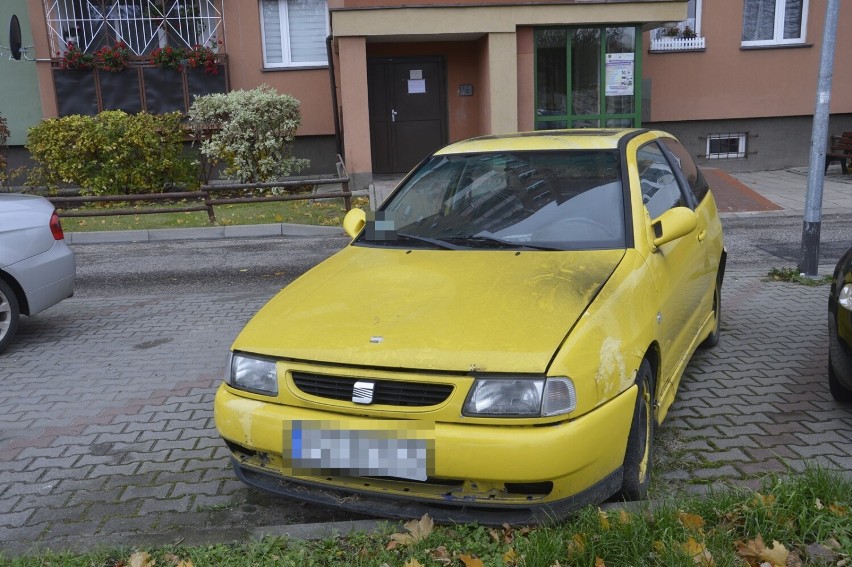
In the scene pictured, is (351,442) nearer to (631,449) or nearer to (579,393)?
(579,393)

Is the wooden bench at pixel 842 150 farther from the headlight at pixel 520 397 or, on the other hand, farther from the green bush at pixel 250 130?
the headlight at pixel 520 397

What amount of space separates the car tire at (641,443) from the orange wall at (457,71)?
13.4 metres

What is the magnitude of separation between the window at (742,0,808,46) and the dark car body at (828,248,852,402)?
14783 millimetres

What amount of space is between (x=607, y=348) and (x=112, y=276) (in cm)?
798

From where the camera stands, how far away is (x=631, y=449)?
11.5 feet

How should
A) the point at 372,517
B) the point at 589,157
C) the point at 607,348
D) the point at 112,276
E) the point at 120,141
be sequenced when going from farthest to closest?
the point at 120,141 → the point at 112,276 → the point at 589,157 → the point at 372,517 → the point at 607,348

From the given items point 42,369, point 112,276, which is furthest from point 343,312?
point 112,276

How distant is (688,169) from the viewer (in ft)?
19.1

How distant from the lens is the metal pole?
782cm

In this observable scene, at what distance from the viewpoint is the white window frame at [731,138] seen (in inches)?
712

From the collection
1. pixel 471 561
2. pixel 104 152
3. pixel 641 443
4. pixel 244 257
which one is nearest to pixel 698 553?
pixel 641 443

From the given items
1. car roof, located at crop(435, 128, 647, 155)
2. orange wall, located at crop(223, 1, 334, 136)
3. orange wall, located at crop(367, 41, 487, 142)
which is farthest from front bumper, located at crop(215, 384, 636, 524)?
orange wall, located at crop(223, 1, 334, 136)

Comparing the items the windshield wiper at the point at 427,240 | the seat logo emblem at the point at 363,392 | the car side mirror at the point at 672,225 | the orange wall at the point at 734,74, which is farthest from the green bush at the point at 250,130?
the seat logo emblem at the point at 363,392

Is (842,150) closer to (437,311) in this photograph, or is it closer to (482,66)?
(482,66)
